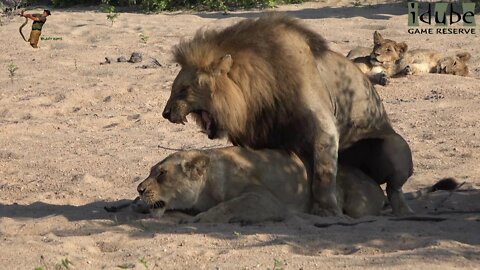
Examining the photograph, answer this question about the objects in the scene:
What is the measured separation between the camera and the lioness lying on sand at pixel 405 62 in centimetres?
1286

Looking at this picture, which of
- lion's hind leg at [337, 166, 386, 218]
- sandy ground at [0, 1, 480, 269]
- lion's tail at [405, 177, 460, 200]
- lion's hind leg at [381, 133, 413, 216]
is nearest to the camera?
sandy ground at [0, 1, 480, 269]

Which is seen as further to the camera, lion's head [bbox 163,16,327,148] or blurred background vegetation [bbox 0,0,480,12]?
blurred background vegetation [bbox 0,0,480,12]

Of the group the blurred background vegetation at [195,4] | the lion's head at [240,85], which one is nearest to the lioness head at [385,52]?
the blurred background vegetation at [195,4]

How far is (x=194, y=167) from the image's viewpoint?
6.86m

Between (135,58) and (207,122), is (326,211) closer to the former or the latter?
(207,122)

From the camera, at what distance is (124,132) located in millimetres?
10570

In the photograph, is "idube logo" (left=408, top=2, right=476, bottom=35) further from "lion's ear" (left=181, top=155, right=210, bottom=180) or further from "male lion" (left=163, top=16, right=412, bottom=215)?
"lion's ear" (left=181, top=155, right=210, bottom=180)

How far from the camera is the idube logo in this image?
53.9 feet

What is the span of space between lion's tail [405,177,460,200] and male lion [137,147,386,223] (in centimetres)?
93

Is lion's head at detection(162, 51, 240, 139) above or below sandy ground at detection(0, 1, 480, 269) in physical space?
above

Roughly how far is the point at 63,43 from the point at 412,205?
8.53m

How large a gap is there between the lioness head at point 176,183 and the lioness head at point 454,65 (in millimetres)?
6609

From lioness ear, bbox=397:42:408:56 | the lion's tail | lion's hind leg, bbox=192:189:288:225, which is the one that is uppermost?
lion's hind leg, bbox=192:189:288:225

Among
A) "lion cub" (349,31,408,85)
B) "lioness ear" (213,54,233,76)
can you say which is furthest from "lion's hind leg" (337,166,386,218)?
"lion cub" (349,31,408,85)
